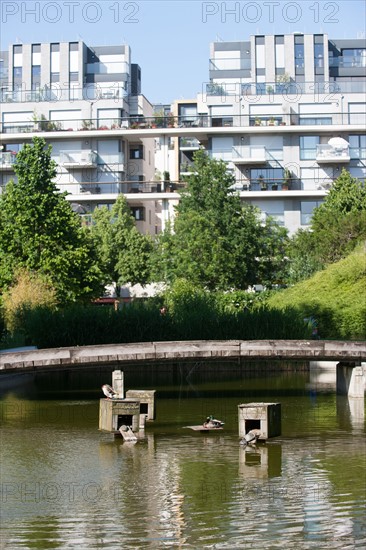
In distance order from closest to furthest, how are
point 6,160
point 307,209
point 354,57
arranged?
1. point 307,209
2. point 6,160
3. point 354,57

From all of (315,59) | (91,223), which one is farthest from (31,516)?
(315,59)

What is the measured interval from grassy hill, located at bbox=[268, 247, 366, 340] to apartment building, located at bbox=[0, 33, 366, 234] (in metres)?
23.2

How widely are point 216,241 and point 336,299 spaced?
56.5ft

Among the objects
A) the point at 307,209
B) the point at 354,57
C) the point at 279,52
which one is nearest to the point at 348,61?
the point at 354,57

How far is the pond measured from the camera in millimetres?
15312

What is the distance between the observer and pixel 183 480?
64.6 ft

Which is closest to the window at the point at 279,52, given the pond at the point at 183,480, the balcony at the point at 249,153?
the balcony at the point at 249,153

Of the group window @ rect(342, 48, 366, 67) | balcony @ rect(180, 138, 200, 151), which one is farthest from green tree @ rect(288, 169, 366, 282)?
window @ rect(342, 48, 366, 67)

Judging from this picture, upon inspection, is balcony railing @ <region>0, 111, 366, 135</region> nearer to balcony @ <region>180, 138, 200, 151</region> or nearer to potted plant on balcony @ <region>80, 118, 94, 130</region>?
potted plant on balcony @ <region>80, 118, 94, 130</region>

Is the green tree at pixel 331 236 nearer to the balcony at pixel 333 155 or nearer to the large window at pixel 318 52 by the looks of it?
the balcony at pixel 333 155

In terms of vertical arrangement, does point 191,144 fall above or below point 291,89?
below

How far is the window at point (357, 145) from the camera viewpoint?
8212 centimetres

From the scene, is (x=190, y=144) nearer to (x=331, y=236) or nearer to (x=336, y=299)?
(x=331, y=236)

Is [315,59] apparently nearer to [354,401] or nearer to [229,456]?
[354,401]
